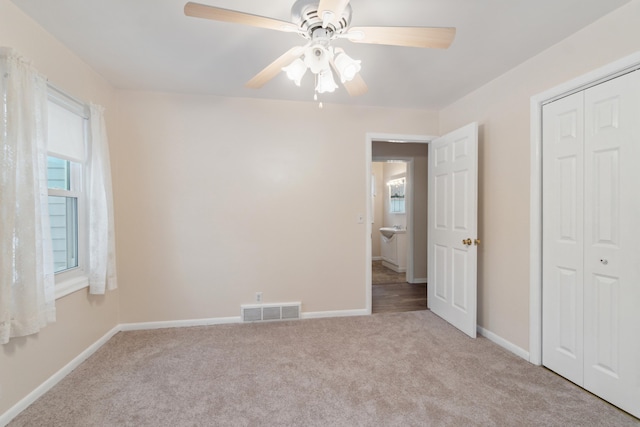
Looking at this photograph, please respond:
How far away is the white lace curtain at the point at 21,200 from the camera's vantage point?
159cm

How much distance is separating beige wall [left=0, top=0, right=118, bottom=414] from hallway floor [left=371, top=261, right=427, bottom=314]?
110 inches

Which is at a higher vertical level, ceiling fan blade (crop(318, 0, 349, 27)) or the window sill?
ceiling fan blade (crop(318, 0, 349, 27))

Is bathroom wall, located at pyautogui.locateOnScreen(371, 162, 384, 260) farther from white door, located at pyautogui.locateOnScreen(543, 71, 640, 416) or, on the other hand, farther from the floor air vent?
white door, located at pyautogui.locateOnScreen(543, 71, 640, 416)

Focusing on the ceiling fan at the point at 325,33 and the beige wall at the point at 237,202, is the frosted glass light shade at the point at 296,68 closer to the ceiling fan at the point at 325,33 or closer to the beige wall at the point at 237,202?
the ceiling fan at the point at 325,33

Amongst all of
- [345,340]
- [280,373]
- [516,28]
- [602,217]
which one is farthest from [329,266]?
[516,28]

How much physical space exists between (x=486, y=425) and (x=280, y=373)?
1348 millimetres

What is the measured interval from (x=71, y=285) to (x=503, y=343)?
3.63 m

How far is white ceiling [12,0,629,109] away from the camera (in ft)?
5.58

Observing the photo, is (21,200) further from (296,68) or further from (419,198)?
(419,198)

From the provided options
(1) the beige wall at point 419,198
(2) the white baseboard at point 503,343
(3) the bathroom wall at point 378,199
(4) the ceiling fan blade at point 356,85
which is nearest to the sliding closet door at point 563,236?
(2) the white baseboard at point 503,343

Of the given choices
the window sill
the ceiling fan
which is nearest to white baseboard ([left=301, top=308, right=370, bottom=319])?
the window sill

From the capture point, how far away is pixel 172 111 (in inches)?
117

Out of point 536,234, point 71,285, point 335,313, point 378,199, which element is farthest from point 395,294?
point 71,285

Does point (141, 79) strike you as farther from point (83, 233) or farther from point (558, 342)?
point (558, 342)
